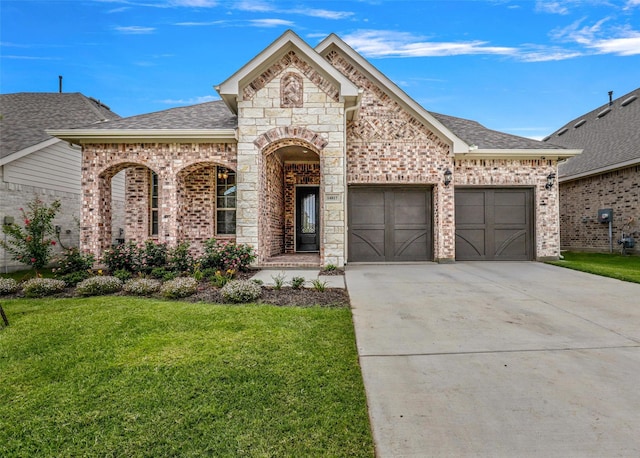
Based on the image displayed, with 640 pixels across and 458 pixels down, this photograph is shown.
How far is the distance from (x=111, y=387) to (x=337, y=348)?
190 centimetres

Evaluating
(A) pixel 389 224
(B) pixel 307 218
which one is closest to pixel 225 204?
(B) pixel 307 218

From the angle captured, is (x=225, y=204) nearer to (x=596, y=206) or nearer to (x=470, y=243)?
(x=470, y=243)

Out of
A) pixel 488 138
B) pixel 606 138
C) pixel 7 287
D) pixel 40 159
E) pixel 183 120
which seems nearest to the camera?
pixel 7 287

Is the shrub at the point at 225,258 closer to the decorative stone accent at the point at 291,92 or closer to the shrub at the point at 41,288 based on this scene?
the shrub at the point at 41,288

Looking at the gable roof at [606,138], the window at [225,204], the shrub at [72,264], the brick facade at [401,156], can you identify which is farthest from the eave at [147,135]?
the gable roof at [606,138]

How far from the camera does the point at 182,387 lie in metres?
2.33

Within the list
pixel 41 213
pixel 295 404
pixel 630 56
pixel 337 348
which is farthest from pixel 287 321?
→ pixel 630 56

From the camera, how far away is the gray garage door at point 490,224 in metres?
9.26

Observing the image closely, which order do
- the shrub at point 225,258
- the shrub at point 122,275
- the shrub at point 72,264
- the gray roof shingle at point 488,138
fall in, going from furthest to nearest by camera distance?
the gray roof shingle at point 488,138 → the shrub at point 225,258 → the shrub at point 72,264 → the shrub at point 122,275

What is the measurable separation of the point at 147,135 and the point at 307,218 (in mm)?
5592

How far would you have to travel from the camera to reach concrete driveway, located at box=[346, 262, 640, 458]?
1.79 meters

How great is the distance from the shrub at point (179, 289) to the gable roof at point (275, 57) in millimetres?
4686

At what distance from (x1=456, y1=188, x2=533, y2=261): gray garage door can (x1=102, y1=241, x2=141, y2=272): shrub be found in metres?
8.78

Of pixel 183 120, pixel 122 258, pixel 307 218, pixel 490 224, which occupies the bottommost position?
pixel 122 258
